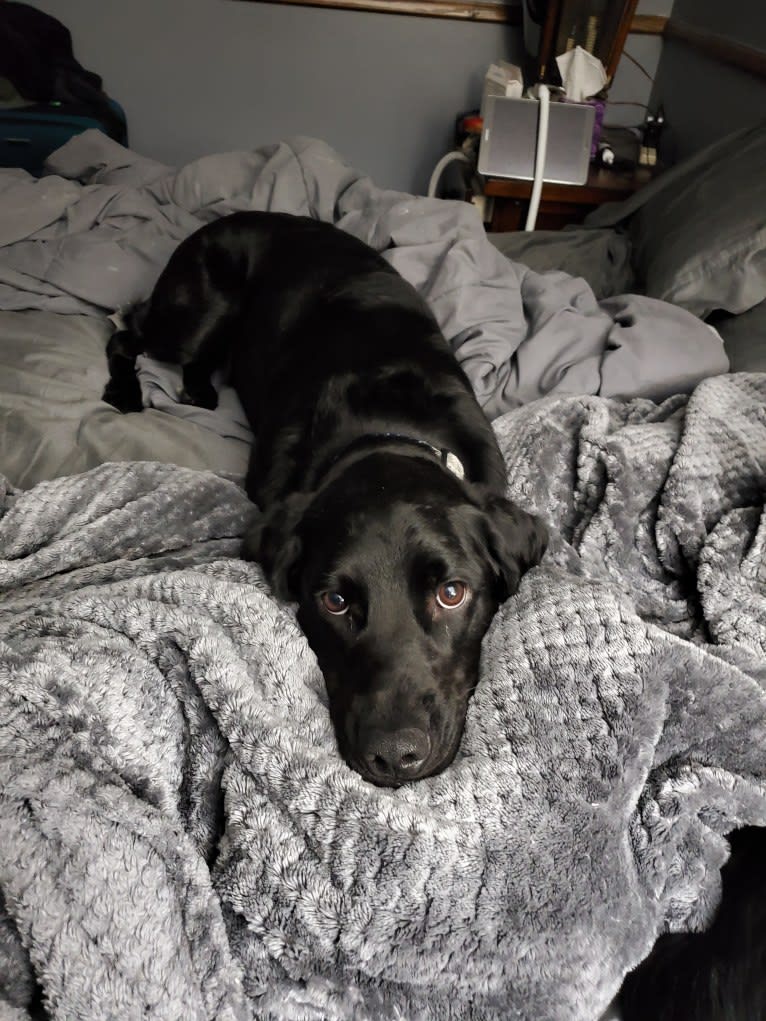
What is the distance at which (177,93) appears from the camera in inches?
147

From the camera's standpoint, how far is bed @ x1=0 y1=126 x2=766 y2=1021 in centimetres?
73

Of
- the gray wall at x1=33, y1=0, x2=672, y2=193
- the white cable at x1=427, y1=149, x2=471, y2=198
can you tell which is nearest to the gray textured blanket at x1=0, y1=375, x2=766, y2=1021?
the white cable at x1=427, y1=149, x2=471, y2=198

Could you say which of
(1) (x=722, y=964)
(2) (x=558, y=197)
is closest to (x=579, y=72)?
(2) (x=558, y=197)

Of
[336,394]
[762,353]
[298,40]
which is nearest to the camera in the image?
[336,394]

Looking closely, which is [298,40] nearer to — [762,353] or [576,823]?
[762,353]

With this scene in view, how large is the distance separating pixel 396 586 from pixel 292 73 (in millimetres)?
3408

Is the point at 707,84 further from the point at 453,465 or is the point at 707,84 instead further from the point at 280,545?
the point at 280,545

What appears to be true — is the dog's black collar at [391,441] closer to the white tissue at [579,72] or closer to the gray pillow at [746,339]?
the gray pillow at [746,339]

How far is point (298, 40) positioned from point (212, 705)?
3.59 metres

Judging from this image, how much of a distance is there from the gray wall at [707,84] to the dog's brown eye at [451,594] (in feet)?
7.00

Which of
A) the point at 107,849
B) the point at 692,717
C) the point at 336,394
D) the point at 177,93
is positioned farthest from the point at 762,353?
the point at 177,93

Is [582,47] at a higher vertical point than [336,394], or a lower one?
higher

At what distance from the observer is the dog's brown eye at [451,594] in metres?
1.07

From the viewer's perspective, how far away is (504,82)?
2.86 m
